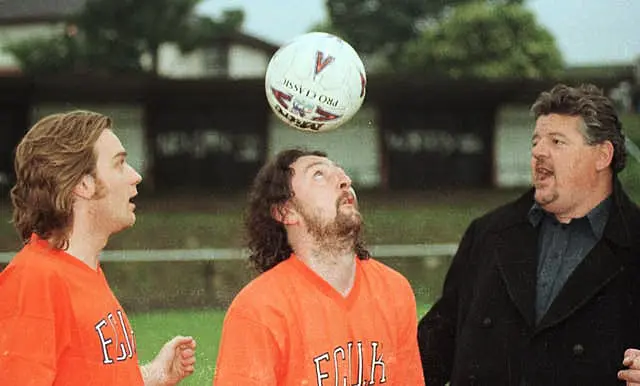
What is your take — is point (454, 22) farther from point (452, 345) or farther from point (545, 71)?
point (452, 345)

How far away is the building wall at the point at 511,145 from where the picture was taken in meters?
26.9

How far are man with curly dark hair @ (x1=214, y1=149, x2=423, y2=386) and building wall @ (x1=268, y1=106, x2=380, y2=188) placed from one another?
21.8m

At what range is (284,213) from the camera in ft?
13.3

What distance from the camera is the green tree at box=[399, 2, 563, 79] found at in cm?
4528

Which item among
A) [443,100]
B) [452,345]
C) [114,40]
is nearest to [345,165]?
[443,100]

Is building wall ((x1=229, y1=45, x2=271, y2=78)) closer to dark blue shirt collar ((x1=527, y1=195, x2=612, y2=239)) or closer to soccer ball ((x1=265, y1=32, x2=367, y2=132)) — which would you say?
soccer ball ((x1=265, y1=32, x2=367, y2=132))

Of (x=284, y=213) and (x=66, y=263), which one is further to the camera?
(x=284, y=213)

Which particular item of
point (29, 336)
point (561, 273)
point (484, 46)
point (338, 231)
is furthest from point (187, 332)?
point (484, 46)

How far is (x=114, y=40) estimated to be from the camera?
29875 mm

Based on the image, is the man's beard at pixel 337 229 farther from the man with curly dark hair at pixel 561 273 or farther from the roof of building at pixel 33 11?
the roof of building at pixel 33 11

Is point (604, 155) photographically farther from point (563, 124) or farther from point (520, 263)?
point (520, 263)

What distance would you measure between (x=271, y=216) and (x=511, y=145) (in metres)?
23.5

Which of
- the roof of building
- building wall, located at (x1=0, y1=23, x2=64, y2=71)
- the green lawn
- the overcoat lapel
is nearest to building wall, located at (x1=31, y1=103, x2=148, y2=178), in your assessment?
the green lawn

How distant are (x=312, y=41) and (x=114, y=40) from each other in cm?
2607
